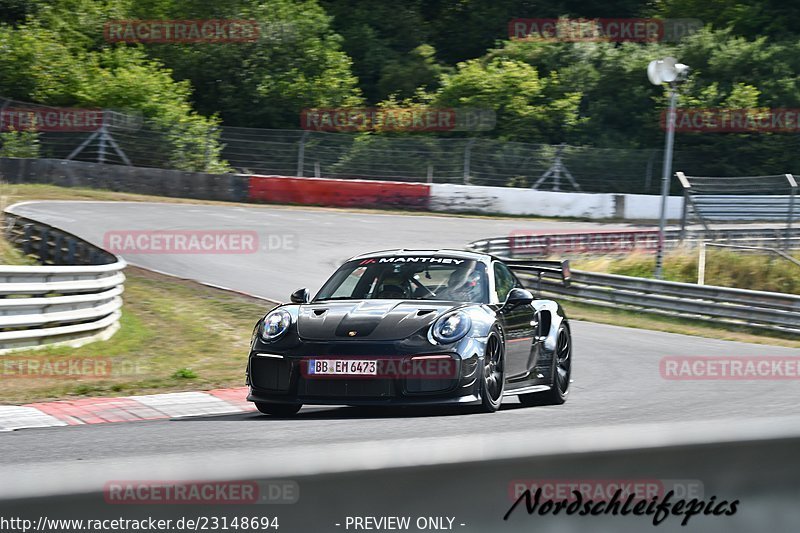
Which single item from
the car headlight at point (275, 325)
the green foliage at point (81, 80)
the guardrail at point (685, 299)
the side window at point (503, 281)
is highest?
the green foliage at point (81, 80)

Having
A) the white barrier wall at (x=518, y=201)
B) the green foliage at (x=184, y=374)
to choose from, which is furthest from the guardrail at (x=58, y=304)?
the white barrier wall at (x=518, y=201)

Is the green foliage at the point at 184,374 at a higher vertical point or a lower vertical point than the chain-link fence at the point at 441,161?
lower

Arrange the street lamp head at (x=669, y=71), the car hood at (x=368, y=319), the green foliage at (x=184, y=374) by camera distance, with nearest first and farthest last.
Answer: the car hood at (x=368, y=319), the green foliage at (x=184, y=374), the street lamp head at (x=669, y=71)

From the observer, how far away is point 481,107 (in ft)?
137

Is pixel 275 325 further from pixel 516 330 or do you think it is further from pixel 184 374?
pixel 184 374

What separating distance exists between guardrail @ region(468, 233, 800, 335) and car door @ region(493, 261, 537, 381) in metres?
8.29

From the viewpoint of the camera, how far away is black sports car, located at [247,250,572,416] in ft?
24.9

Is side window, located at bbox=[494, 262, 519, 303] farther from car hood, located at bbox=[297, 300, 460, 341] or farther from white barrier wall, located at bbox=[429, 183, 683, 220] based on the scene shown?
white barrier wall, located at bbox=[429, 183, 683, 220]

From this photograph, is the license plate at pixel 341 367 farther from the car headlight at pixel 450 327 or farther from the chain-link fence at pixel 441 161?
the chain-link fence at pixel 441 161

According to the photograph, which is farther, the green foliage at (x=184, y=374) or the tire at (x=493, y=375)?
the green foliage at (x=184, y=374)

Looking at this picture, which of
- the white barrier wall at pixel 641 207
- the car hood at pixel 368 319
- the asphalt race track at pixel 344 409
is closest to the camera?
the asphalt race track at pixel 344 409

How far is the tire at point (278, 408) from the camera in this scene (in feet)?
26.6

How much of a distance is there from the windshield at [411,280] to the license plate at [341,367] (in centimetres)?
126

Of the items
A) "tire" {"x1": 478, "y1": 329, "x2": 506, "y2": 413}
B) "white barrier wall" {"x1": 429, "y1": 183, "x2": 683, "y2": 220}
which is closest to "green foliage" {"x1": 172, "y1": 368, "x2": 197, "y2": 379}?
"tire" {"x1": 478, "y1": 329, "x2": 506, "y2": 413}
